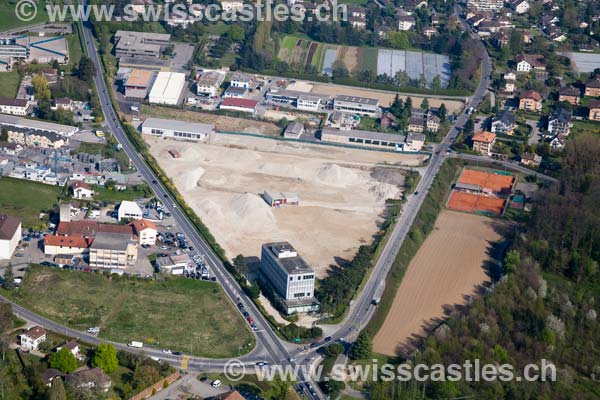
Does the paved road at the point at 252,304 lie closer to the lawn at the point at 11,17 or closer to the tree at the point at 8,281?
the tree at the point at 8,281

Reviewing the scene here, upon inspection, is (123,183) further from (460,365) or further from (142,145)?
(460,365)

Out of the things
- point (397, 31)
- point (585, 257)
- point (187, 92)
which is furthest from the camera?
point (397, 31)

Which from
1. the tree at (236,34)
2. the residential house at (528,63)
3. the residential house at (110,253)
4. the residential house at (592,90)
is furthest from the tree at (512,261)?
the tree at (236,34)

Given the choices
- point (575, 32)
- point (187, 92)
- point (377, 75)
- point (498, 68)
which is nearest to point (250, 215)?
point (187, 92)

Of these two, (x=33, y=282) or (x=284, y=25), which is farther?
(x=284, y=25)

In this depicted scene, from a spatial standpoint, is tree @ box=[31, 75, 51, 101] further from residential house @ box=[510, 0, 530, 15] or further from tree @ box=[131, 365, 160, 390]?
residential house @ box=[510, 0, 530, 15]

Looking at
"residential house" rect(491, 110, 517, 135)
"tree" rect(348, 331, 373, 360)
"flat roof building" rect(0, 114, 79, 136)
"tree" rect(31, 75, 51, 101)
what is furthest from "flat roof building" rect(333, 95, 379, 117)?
"tree" rect(348, 331, 373, 360)
